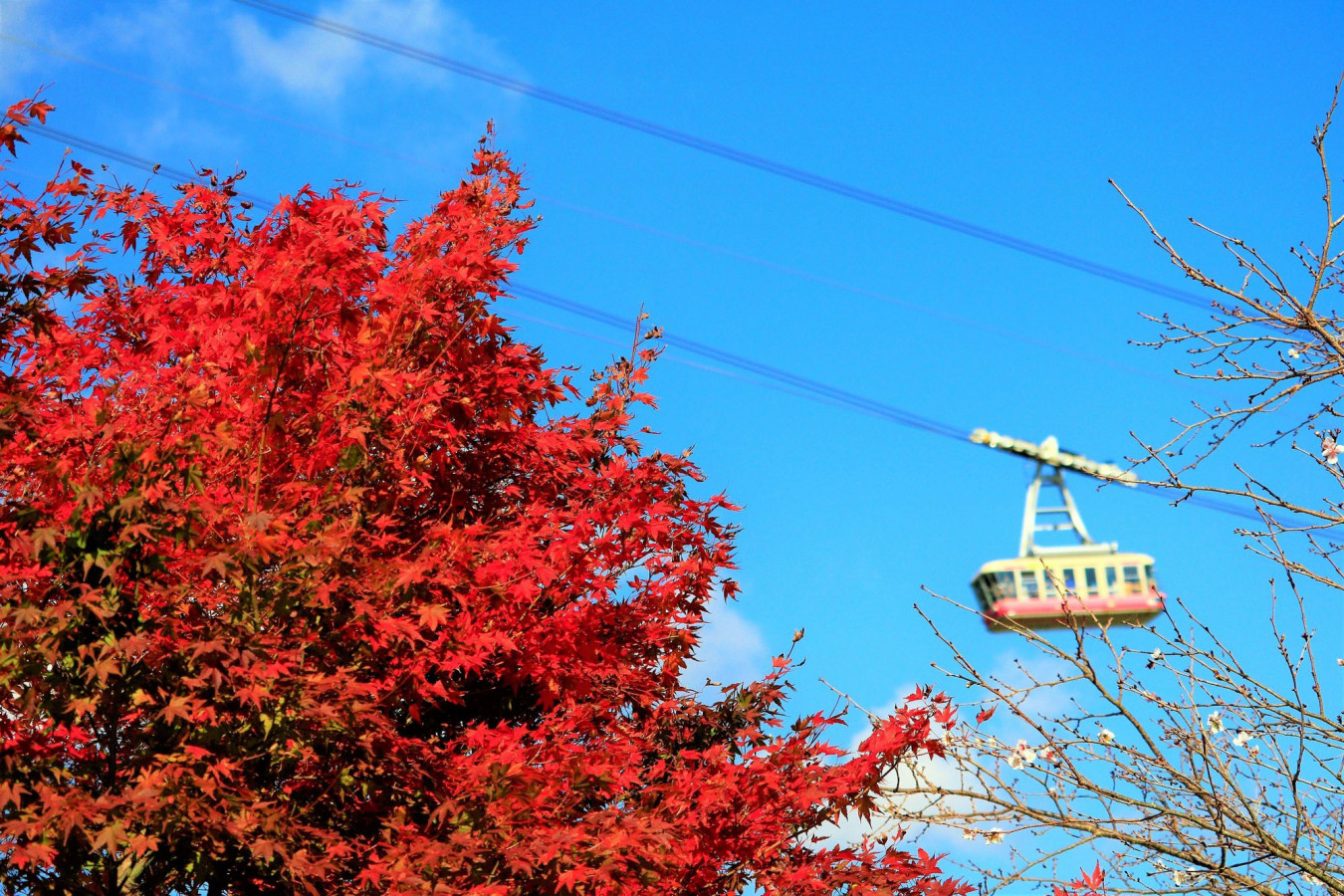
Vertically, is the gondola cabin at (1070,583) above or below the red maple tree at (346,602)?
above

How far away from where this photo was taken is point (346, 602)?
6250 millimetres

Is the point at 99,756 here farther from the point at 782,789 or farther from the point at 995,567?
the point at 995,567

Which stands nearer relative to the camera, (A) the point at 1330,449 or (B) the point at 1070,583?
(A) the point at 1330,449

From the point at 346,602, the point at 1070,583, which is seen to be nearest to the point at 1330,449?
the point at 346,602

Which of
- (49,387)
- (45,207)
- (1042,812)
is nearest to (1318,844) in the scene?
(1042,812)

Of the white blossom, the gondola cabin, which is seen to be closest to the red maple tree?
the white blossom

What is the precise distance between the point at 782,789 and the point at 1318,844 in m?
3.02

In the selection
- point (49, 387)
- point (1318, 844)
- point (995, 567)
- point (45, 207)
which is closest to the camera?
point (1318, 844)

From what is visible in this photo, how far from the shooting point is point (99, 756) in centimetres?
618

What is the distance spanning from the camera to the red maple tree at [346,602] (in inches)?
221

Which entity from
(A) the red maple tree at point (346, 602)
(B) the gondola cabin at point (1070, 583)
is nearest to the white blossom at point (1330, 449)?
(A) the red maple tree at point (346, 602)

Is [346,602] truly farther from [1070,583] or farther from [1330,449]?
[1070,583]

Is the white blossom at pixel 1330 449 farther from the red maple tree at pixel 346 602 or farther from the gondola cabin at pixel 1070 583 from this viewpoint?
the gondola cabin at pixel 1070 583

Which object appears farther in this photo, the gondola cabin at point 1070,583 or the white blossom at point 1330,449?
the gondola cabin at point 1070,583
